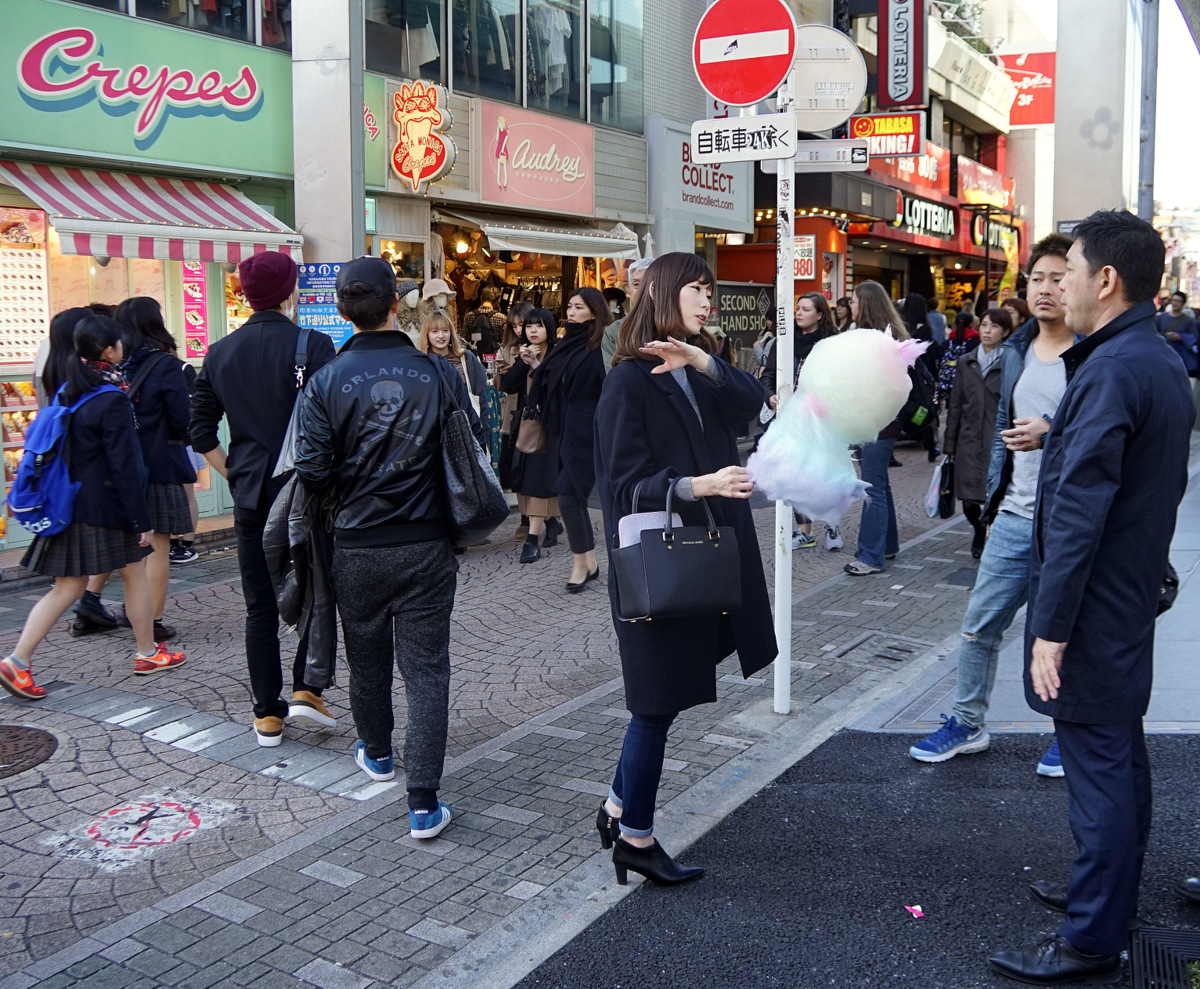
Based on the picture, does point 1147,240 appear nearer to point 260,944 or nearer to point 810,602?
point 260,944

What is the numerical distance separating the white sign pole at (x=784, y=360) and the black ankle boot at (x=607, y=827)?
1.52m

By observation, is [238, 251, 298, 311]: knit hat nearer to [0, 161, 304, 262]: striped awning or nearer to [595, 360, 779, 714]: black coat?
[595, 360, 779, 714]: black coat

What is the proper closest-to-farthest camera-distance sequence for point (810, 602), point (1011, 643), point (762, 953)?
point (762, 953) → point (1011, 643) → point (810, 602)

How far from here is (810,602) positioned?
7633 millimetres

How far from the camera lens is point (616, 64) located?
53.9 feet

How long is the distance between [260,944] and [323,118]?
8.49 metres

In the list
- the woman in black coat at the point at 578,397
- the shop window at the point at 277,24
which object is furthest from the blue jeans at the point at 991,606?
the shop window at the point at 277,24

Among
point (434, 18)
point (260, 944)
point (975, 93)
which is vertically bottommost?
point (260, 944)

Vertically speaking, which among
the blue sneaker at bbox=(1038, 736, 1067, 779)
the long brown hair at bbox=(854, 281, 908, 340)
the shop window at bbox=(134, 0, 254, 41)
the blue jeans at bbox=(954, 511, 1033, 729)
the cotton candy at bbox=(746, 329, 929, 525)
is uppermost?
the shop window at bbox=(134, 0, 254, 41)

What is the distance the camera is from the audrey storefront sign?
913 centimetres

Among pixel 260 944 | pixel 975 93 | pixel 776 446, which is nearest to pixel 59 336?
pixel 260 944

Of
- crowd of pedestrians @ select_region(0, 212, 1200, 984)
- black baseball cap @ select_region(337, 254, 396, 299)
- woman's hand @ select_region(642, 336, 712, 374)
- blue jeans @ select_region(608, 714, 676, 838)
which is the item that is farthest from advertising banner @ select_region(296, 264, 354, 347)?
blue jeans @ select_region(608, 714, 676, 838)

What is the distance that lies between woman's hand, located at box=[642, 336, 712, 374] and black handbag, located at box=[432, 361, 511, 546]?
2.86 ft

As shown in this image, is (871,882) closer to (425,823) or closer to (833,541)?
(425,823)
